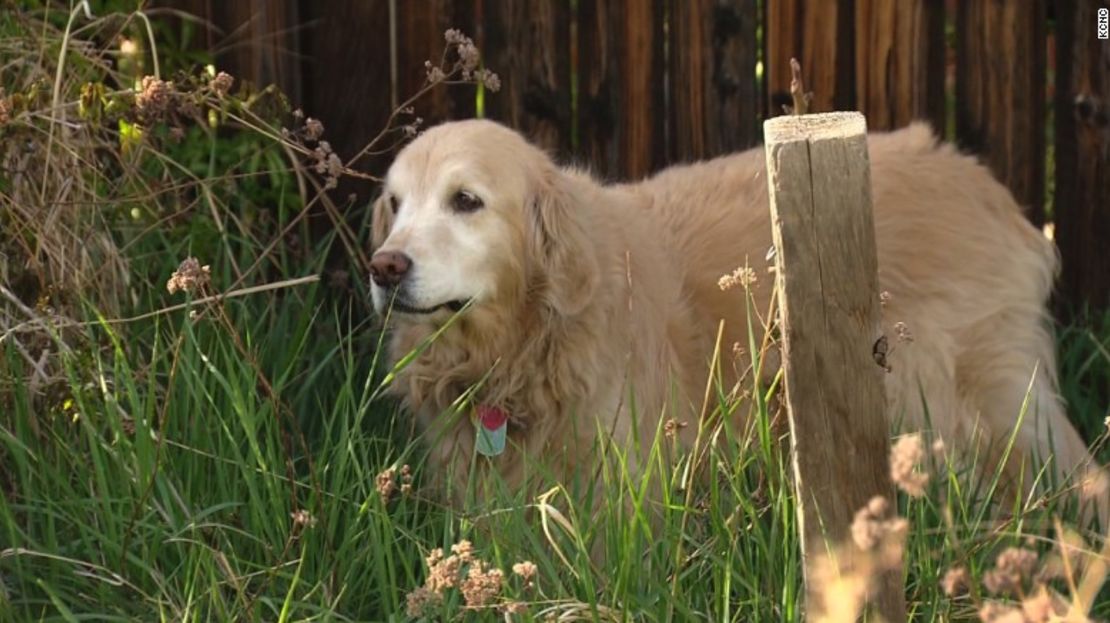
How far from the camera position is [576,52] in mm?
5723

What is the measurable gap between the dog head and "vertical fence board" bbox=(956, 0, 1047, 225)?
1.81 m

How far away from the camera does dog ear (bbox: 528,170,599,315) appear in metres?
4.35

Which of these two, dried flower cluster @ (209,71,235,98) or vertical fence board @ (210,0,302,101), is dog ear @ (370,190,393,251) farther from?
vertical fence board @ (210,0,302,101)

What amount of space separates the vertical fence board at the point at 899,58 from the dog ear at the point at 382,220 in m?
1.82

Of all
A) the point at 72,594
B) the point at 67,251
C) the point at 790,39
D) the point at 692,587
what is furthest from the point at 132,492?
the point at 790,39

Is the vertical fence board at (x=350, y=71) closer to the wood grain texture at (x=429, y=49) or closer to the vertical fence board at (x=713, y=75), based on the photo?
the wood grain texture at (x=429, y=49)

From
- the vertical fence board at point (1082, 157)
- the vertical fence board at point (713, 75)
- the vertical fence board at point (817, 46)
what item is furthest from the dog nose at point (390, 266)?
the vertical fence board at point (1082, 157)

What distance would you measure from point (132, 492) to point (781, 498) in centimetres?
141

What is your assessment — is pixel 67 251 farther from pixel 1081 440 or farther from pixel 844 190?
pixel 1081 440

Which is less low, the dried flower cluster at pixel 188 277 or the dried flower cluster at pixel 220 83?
the dried flower cluster at pixel 220 83

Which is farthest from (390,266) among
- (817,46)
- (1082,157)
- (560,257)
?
(1082,157)

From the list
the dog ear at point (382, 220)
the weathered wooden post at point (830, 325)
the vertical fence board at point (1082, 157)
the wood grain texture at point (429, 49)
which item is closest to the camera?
the weathered wooden post at point (830, 325)

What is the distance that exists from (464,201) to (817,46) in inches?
71.3

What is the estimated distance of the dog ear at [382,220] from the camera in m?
4.62
